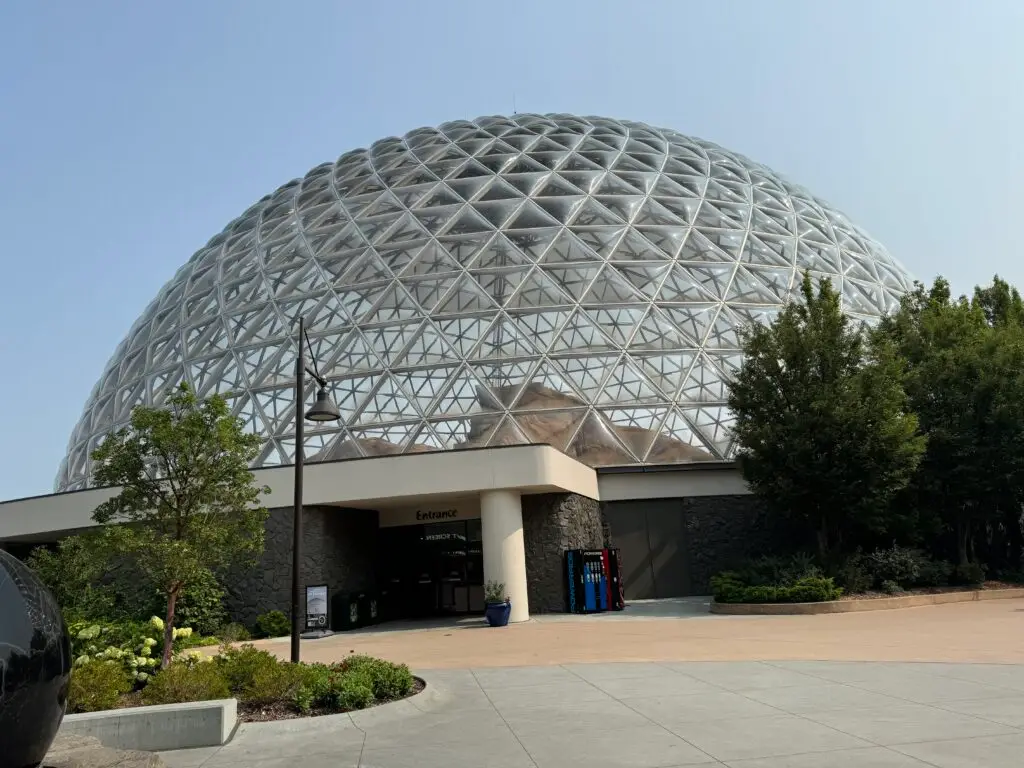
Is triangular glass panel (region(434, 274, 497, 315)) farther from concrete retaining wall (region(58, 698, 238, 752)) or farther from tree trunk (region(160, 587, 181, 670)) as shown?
concrete retaining wall (region(58, 698, 238, 752))

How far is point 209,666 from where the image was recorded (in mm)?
9125

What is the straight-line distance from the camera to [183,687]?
27.7 feet

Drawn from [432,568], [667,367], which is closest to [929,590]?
[667,367]

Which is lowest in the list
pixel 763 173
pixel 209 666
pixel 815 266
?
pixel 209 666

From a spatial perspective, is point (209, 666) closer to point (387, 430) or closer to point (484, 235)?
point (387, 430)

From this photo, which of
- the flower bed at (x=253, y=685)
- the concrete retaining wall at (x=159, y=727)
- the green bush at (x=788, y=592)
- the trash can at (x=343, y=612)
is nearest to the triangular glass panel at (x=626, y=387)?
the green bush at (x=788, y=592)

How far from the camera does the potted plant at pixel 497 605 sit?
1945 centimetres

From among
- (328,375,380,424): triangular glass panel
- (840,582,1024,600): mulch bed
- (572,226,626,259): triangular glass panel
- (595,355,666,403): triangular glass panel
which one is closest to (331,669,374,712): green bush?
(840,582,1024,600): mulch bed

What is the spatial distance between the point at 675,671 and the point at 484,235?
21022 mm

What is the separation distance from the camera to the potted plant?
1945 centimetres

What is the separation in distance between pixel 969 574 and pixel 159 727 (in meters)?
22.1

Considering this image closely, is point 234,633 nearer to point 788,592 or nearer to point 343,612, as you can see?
point 343,612

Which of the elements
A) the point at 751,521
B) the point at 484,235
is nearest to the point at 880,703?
the point at 751,521

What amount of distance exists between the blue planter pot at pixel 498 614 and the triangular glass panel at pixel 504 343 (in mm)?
8647
